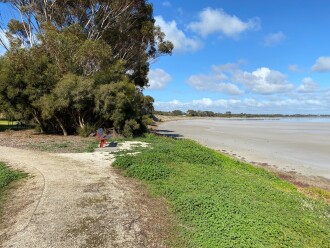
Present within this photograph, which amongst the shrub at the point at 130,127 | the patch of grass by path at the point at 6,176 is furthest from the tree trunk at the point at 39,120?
the patch of grass by path at the point at 6,176

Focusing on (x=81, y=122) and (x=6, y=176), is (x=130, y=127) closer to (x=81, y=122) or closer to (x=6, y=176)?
(x=81, y=122)

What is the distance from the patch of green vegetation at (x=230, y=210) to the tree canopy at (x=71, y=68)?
10.4m

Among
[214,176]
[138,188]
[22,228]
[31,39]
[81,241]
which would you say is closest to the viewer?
[81,241]

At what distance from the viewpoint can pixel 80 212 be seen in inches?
229

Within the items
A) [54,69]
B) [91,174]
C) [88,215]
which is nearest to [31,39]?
[54,69]

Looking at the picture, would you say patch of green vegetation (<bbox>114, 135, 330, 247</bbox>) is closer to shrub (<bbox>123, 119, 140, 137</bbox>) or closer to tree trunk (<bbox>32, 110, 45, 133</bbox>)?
shrub (<bbox>123, 119, 140, 137</bbox>)

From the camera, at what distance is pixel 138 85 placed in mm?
32250

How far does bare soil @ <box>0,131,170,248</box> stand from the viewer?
4867 millimetres

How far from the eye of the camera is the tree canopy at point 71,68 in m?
18.9

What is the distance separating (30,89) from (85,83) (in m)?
3.43

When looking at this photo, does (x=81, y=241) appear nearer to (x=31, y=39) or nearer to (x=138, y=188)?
(x=138, y=188)

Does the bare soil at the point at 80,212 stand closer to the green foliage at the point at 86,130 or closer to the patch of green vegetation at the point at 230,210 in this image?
the patch of green vegetation at the point at 230,210

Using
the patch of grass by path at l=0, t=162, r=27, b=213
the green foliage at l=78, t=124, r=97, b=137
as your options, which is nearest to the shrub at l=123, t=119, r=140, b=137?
the green foliage at l=78, t=124, r=97, b=137

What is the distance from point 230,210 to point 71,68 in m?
16.9
